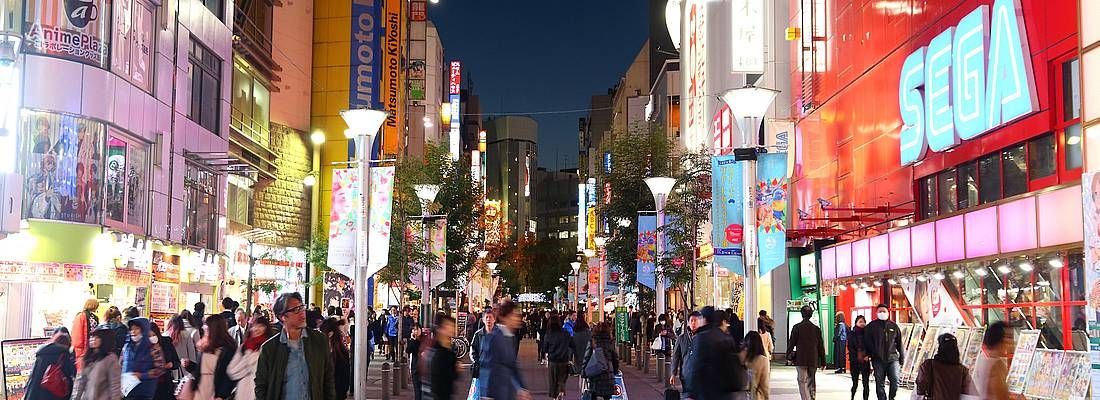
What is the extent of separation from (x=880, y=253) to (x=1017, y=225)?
749cm

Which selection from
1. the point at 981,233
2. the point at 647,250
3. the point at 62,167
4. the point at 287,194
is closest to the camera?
the point at 981,233

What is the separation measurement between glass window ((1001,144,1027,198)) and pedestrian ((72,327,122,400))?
1528 centimetres

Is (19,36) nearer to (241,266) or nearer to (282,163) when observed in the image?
(241,266)

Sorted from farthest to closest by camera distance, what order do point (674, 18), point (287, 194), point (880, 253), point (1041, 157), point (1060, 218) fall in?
1. point (674, 18)
2. point (287, 194)
3. point (880, 253)
4. point (1041, 157)
5. point (1060, 218)

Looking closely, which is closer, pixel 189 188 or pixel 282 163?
pixel 189 188

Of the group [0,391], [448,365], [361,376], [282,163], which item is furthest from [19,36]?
[282,163]

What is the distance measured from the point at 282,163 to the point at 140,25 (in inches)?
890

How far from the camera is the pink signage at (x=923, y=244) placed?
22.4 meters

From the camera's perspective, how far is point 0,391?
15984mm

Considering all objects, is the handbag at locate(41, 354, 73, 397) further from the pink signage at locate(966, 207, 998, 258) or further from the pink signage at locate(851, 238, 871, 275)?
the pink signage at locate(851, 238, 871, 275)

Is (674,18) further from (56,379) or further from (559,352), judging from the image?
(56,379)

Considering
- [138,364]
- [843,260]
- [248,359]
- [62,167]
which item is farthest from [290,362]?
[843,260]

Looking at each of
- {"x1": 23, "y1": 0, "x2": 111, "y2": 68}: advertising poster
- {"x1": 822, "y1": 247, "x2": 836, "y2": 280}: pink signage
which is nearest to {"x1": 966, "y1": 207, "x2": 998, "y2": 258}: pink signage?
{"x1": 822, "y1": 247, "x2": 836, "y2": 280}: pink signage

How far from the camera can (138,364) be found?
41.6ft
